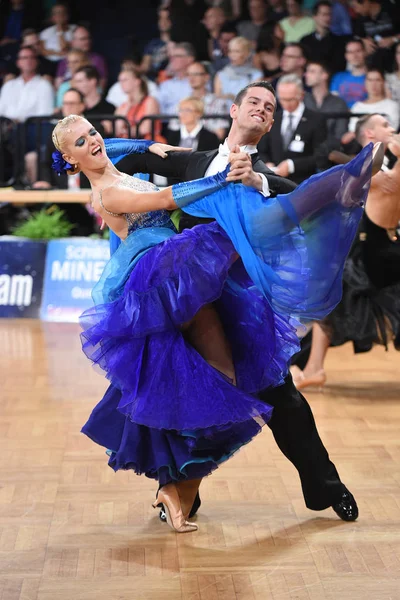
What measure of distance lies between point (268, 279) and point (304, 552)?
90 centimetres

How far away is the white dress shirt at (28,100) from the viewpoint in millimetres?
8469

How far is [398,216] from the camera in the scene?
191 inches

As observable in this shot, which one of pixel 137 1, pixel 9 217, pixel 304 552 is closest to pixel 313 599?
pixel 304 552

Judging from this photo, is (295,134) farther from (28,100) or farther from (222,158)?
(222,158)

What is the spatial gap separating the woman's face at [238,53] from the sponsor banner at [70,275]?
2.03 m

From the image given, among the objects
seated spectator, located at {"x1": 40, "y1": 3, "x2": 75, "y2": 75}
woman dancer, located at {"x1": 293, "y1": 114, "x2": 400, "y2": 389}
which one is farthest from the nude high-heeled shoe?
seated spectator, located at {"x1": 40, "y1": 3, "x2": 75, "y2": 75}

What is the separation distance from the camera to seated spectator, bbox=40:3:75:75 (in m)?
8.87

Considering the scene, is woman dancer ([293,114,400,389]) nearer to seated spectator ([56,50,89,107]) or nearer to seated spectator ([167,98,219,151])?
seated spectator ([167,98,219,151])

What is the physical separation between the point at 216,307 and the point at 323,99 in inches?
191

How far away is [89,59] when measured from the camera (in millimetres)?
8648

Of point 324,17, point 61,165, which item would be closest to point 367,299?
point 61,165

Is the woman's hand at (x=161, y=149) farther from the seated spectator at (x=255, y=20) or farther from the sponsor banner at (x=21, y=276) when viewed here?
the seated spectator at (x=255, y=20)

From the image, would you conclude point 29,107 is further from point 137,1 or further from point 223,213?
point 223,213

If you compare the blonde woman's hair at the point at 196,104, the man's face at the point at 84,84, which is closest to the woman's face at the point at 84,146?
the blonde woman's hair at the point at 196,104
